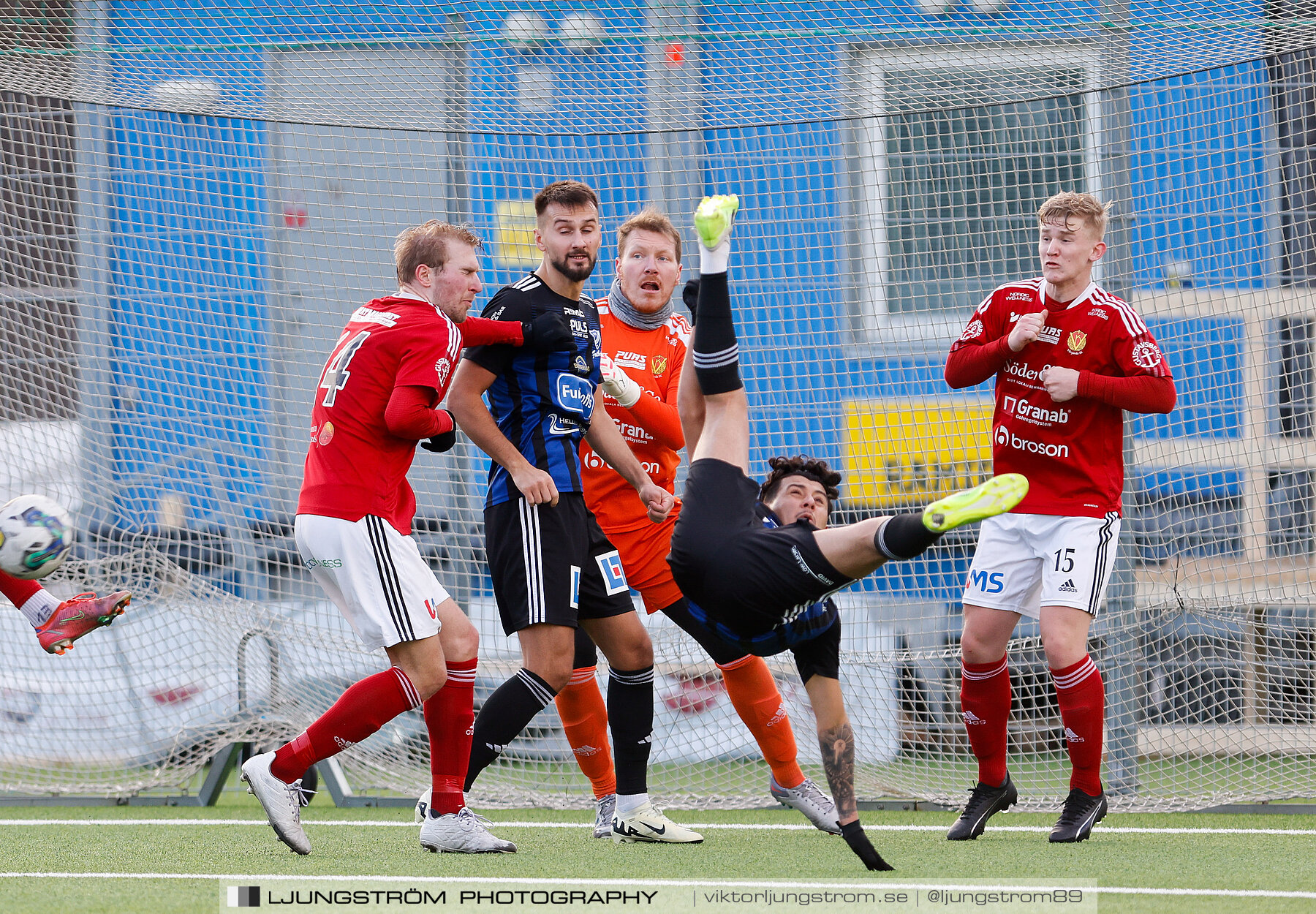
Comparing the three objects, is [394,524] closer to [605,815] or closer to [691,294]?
[691,294]

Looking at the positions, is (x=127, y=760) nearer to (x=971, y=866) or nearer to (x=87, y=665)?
(x=87, y=665)

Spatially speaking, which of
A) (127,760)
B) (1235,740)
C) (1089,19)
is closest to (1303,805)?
(1235,740)

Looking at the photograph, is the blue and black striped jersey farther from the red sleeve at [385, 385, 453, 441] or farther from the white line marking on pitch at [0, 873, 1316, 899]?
the white line marking on pitch at [0, 873, 1316, 899]

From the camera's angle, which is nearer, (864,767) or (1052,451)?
(1052,451)

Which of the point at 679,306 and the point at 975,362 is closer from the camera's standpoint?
the point at 975,362

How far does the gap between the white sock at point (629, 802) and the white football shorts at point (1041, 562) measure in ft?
4.19

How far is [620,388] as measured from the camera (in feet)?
14.5

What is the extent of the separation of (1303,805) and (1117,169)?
2829 mm

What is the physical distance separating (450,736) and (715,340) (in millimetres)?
1492

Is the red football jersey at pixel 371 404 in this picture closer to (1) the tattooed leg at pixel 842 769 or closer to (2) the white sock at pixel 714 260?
(2) the white sock at pixel 714 260

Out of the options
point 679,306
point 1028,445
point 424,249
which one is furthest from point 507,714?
point 679,306

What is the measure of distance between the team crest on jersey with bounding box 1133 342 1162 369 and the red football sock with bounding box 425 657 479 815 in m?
2.39

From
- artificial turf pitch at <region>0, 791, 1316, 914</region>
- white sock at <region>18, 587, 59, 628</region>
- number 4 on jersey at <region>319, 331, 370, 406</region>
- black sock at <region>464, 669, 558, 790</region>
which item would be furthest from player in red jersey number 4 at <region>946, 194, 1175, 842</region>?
white sock at <region>18, 587, 59, 628</region>

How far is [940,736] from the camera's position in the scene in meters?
5.91
